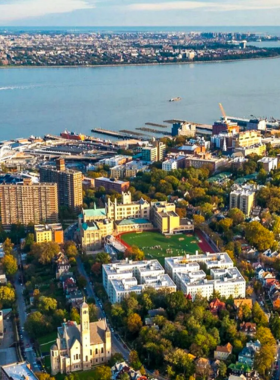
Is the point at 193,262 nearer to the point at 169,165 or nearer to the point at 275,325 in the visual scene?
the point at 275,325

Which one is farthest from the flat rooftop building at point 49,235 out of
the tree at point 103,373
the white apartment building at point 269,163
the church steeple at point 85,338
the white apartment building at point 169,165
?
the white apartment building at point 269,163

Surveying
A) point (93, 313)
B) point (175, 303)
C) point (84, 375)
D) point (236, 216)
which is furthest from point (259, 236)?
point (84, 375)

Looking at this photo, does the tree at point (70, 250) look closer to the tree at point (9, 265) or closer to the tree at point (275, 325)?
the tree at point (9, 265)

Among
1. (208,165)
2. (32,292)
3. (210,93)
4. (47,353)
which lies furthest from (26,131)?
(47,353)

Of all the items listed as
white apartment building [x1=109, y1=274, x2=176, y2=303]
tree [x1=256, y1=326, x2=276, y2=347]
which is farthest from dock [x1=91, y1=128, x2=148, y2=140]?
tree [x1=256, y1=326, x2=276, y2=347]

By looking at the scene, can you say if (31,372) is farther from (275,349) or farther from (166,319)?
(275,349)

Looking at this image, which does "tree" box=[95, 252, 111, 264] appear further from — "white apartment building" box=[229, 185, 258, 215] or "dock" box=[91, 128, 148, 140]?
"dock" box=[91, 128, 148, 140]
